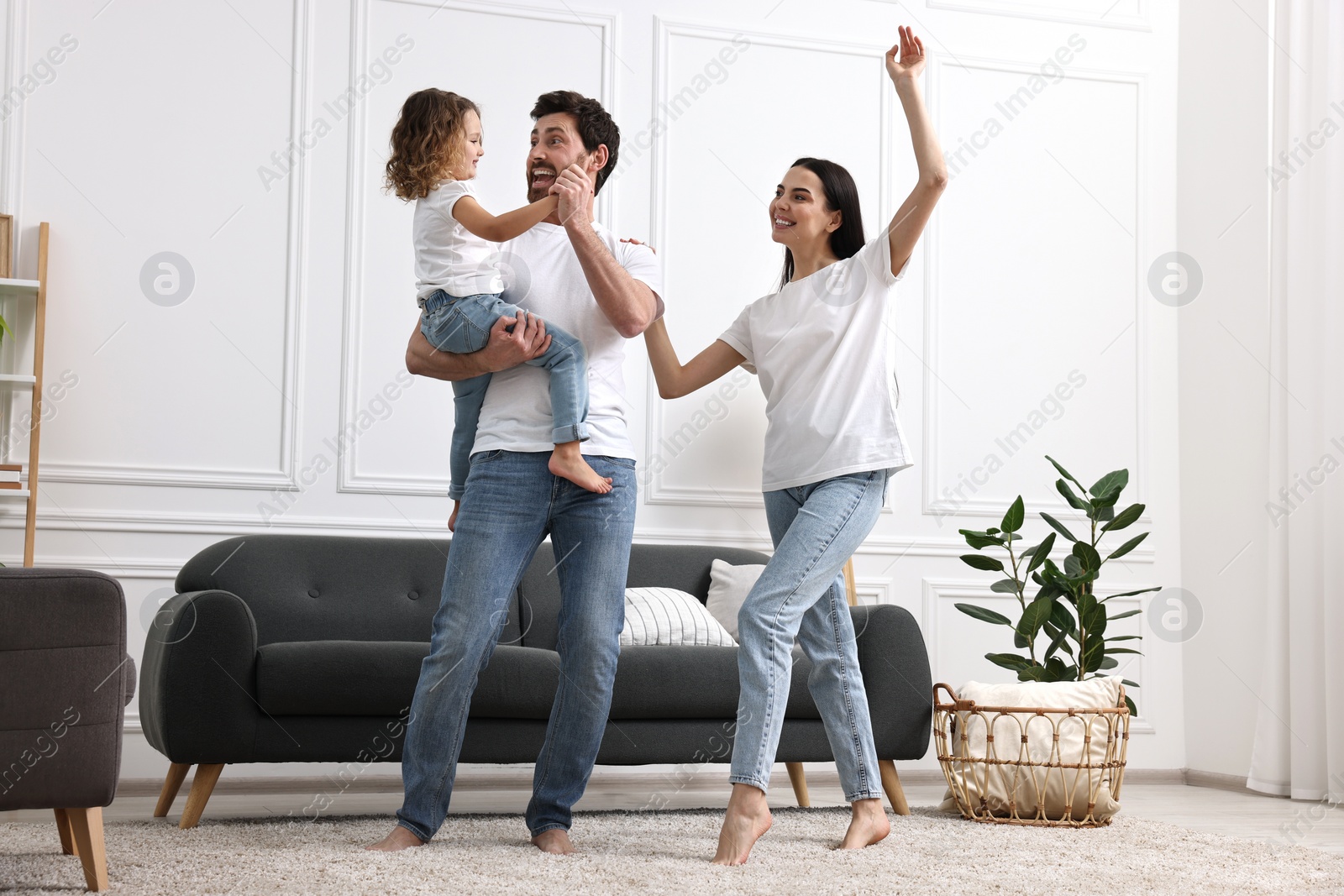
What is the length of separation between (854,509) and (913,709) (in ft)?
3.15

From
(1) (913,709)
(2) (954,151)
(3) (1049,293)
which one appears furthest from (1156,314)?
(1) (913,709)

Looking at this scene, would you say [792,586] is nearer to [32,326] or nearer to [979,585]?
[979,585]

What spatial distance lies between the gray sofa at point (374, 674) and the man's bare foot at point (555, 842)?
0.57 m

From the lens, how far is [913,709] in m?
3.00

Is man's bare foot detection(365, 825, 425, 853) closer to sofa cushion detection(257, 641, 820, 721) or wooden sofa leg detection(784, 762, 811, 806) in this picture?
A: sofa cushion detection(257, 641, 820, 721)

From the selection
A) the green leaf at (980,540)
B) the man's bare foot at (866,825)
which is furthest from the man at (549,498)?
the green leaf at (980,540)

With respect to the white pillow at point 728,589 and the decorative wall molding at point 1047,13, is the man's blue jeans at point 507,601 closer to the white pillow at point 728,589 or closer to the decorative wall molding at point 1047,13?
the white pillow at point 728,589

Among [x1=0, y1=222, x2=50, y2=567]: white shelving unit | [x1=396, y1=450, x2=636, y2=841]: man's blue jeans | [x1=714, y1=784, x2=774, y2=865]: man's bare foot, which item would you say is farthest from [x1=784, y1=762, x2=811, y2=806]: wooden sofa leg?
[x1=0, y1=222, x2=50, y2=567]: white shelving unit

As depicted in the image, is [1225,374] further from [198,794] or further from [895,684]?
[198,794]

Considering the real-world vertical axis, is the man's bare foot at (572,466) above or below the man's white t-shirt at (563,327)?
below

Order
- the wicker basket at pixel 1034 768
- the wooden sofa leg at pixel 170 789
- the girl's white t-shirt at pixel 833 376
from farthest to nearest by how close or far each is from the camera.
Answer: the wicker basket at pixel 1034 768
the wooden sofa leg at pixel 170 789
the girl's white t-shirt at pixel 833 376

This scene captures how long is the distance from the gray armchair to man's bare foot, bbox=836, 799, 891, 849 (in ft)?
4.36

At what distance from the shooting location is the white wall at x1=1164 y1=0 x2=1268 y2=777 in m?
3.99

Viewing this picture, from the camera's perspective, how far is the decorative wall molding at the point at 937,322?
13.6ft
